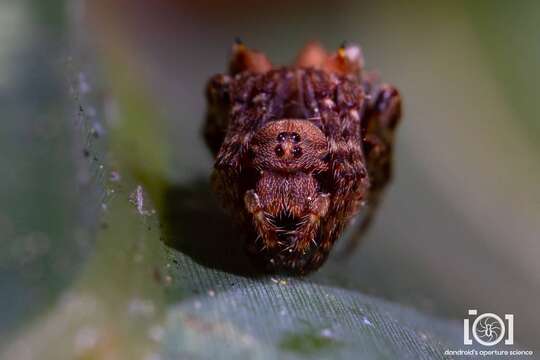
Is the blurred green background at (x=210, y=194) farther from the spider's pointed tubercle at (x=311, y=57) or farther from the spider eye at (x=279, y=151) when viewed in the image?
the spider's pointed tubercle at (x=311, y=57)

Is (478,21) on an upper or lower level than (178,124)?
upper

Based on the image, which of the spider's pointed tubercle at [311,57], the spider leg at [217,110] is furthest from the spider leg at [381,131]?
the spider leg at [217,110]

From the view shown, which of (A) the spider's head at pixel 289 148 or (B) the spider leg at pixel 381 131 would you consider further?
(B) the spider leg at pixel 381 131

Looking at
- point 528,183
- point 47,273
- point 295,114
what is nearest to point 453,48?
point 528,183

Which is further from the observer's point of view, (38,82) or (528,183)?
(528,183)

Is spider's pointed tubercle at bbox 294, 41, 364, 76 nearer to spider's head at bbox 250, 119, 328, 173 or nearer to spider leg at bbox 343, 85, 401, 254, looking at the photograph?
spider leg at bbox 343, 85, 401, 254

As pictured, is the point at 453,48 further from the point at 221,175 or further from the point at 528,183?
the point at 221,175

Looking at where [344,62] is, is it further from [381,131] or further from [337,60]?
[381,131]
